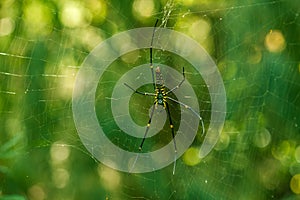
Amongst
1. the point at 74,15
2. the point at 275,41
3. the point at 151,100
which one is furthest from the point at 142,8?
the point at 275,41

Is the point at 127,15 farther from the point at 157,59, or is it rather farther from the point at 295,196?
the point at 295,196

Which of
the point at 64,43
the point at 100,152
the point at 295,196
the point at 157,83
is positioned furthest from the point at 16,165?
the point at 295,196

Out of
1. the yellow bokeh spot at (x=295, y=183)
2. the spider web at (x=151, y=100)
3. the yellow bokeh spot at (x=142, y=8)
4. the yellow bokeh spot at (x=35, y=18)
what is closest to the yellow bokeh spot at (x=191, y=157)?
the spider web at (x=151, y=100)

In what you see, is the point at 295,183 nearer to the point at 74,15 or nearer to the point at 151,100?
the point at 151,100

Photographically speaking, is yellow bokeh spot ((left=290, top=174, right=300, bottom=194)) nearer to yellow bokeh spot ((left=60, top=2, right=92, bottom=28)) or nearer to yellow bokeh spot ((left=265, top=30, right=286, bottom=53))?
yellow bokeh spot ((left=265, top=30, right=286, bottom=53))

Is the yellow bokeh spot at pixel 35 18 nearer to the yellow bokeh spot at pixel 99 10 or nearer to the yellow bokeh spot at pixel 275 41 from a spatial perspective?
the yellow bokeh spot at pixel 99 10
